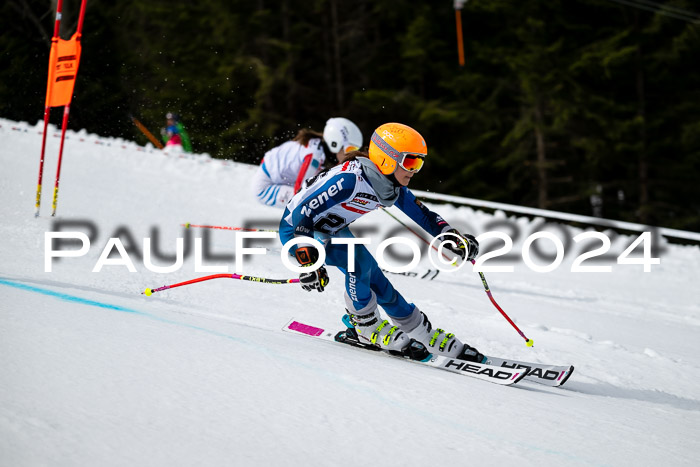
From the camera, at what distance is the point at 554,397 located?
3.89 metres

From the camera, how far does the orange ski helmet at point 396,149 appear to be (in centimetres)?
409

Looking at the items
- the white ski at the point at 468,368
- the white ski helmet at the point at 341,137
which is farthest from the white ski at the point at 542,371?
the white ski helmet at the point at 341,137

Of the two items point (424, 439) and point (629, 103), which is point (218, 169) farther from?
point (629, 103)

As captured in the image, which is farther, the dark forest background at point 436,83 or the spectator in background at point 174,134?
the dark forest background at point 436,83

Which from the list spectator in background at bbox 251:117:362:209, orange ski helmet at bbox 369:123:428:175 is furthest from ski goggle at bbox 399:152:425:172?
spectator in background at bbox 251:117:362:209

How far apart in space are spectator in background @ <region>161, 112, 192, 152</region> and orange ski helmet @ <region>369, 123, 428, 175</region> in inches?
481

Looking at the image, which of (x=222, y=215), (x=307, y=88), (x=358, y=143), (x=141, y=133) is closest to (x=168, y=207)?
(x=222, y=215)

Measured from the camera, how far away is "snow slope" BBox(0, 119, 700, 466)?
2.51 meters

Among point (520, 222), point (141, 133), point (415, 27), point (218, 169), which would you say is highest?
point (415, 27)

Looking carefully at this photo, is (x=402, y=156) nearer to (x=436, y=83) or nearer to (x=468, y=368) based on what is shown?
(x=468, y=368)

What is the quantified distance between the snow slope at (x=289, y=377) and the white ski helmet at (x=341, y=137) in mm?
1314

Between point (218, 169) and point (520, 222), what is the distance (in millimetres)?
5268

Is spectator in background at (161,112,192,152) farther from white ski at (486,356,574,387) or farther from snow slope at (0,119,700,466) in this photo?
white ski at (486,356,574,387)

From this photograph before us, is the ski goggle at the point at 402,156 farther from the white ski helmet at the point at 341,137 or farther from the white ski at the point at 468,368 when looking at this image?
the white ski helmet at the point at 341,137
